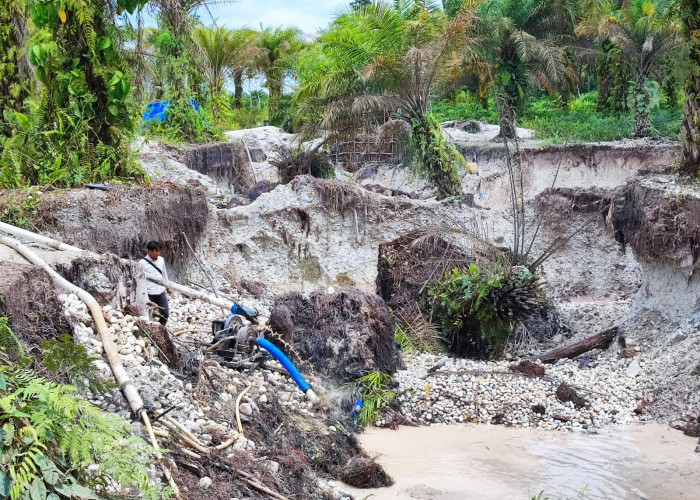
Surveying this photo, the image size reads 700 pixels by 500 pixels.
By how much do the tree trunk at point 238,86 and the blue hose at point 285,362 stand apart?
27.9 meters

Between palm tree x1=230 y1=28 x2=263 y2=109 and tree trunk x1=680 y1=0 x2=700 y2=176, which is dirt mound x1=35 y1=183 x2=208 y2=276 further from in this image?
palm tree x1=230 y1=28 x2=263 y2=109

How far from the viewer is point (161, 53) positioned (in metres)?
20.5

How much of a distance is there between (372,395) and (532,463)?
2122 millimetres

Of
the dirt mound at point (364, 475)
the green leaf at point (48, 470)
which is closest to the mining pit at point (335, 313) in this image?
the dirt mound at point (364, 475)

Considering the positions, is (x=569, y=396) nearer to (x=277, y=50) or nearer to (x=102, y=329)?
(x=102, y=329)

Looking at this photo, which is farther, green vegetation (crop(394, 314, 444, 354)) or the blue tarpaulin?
the blue tarpaulin

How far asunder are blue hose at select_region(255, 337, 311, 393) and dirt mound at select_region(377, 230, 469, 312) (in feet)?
14.9

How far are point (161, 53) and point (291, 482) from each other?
16.6 meters

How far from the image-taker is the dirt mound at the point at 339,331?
31.2 feet

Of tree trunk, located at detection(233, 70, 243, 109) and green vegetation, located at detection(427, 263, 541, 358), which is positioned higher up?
tree trunk, located at detection(233, 70, 243, 109)

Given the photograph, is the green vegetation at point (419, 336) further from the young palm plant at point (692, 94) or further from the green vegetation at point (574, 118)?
the green vegetation at point (574, 118)

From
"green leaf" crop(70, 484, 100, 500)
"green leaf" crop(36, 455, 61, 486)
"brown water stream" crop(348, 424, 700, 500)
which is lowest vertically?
"brown water stream" crop(348, 424, 700, 500)

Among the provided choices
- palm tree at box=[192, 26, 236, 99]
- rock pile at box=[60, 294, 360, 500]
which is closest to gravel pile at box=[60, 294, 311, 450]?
rock pile at box=[60, 294, 360, 500]

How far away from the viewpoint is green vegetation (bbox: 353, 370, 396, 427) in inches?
342
